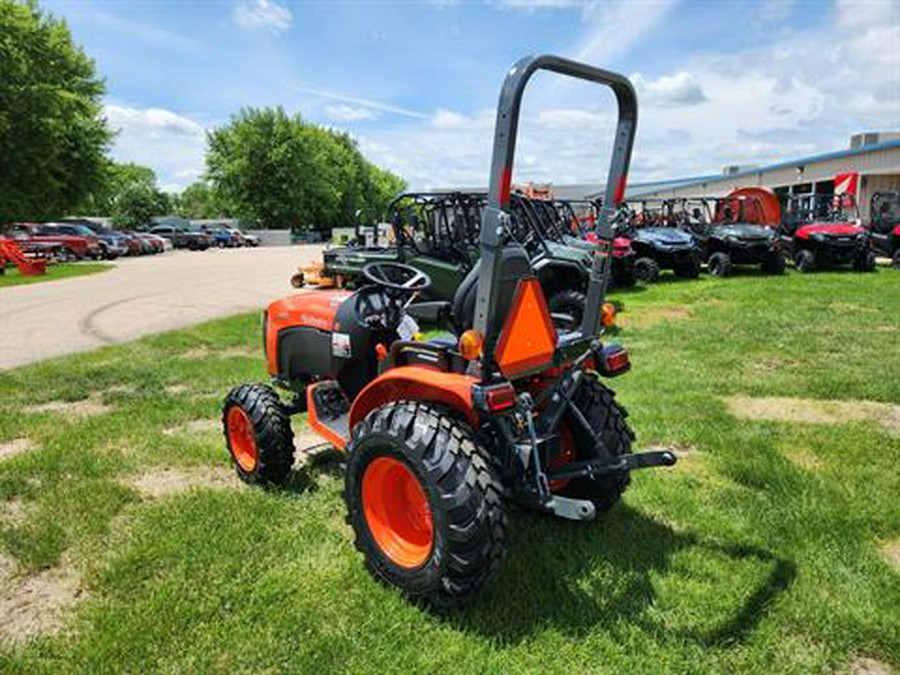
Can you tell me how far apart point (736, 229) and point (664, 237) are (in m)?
2.23

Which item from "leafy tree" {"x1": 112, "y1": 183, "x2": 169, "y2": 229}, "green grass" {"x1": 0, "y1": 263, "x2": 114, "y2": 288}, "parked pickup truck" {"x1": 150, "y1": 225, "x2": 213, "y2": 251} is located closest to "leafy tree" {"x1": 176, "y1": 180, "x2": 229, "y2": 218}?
"leafy tree" {"x1": 112, "y1": 183, "x2": 169, "y2": 229}

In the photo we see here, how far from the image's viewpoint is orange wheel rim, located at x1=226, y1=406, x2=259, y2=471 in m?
4.17

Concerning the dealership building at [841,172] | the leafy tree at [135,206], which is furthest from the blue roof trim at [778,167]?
the leafy tree at [135,206]

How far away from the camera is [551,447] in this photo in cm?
332

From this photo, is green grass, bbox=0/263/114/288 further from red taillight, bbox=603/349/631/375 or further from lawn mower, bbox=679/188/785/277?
red taillight, bbox=603/349/631/375

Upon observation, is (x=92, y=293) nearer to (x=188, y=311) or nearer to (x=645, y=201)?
(x=188, y=311)

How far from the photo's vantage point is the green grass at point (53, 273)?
56.9ft

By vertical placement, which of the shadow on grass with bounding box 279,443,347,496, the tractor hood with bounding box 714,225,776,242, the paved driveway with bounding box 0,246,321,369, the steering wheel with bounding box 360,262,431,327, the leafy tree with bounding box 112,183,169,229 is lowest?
the shadow on grass with bounding box 279,443,347,496

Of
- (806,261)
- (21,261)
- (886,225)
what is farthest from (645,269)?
(21,261)

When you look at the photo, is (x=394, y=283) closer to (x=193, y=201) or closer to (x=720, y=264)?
(x=720, y=264)

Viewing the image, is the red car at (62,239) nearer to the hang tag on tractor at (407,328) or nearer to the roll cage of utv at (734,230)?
the roll cage of utv at (734,230)

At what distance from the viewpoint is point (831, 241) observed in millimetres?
15969

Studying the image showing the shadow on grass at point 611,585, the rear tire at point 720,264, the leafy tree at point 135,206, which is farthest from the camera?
the leafy tree at point 135,206

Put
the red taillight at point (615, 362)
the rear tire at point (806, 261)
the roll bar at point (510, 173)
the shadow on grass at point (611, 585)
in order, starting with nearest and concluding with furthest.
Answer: the roll bar at point (510, 173) < the shadow on grass at point (611, 585) < the red taillight at point (615, 362) < the rear tire at point (806, 261)
